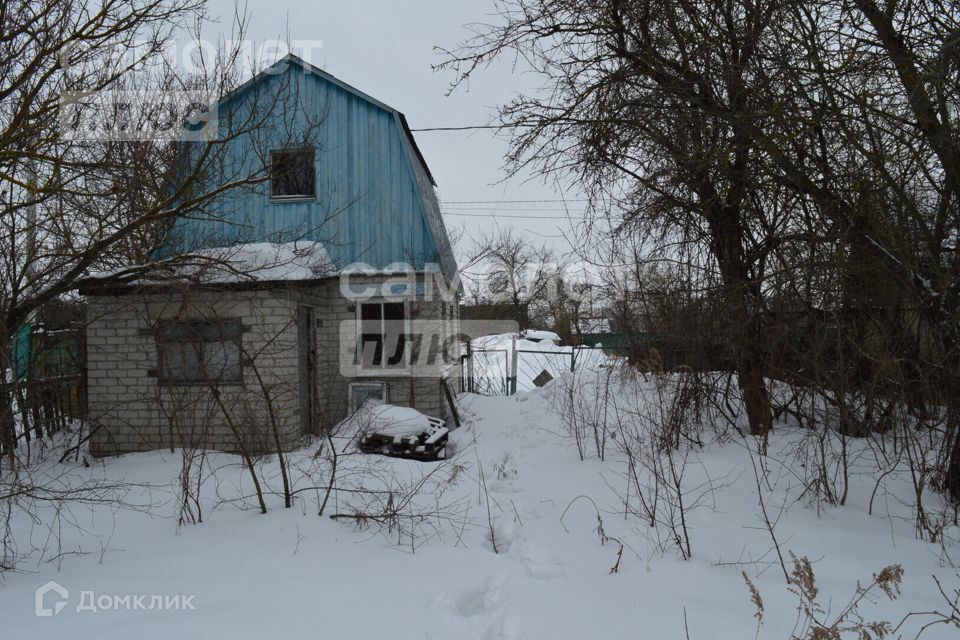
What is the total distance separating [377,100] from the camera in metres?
8.45

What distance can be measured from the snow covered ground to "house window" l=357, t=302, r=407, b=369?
12.2ft

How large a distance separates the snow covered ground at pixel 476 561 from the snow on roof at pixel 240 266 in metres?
Answer: 2.40

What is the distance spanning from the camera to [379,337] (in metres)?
8.71

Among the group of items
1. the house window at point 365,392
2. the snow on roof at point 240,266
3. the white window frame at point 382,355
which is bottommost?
the house window at point 365,392

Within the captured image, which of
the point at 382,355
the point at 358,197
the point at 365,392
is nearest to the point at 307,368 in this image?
the point at 365,392

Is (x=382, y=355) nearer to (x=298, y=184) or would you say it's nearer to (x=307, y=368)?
(x=307, y=368)

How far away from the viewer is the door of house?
775 centimetres

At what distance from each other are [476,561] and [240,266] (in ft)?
16.3

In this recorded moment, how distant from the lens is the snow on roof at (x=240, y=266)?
237 inches

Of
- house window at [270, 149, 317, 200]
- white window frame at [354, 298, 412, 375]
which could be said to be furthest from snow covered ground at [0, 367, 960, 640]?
house window at [270, 149, 317, 200]

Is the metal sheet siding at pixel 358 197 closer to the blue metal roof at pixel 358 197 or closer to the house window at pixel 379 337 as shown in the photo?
the blue metal roof at pixel 358 197

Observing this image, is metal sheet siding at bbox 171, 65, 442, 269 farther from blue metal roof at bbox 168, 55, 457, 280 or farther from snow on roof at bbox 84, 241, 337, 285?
snow on roof at bbox 84, 241, 337, 285

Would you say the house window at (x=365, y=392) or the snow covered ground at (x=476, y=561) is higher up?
the house window at (x=365, y=392)

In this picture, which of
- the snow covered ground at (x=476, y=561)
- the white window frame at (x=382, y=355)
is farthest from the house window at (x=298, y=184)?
the snow covered ground at (x=476, y=561)
